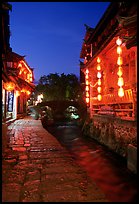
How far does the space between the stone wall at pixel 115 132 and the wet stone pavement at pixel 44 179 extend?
11.4 ft

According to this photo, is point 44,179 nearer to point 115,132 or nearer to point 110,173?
point 110,173

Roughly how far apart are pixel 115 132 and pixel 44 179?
8460 mm

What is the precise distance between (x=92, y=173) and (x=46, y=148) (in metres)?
2.46

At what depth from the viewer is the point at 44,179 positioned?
18.4 feet

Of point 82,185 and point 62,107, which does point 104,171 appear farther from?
point 62,107

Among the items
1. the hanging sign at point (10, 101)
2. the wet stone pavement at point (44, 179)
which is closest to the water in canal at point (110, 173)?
the wet stone pavement at point (44, 179)

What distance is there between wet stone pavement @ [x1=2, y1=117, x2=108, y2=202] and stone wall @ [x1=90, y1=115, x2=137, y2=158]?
3.46 meters

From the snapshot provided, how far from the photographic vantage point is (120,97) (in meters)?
12.0

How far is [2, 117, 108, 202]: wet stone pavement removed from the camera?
4.54 metres

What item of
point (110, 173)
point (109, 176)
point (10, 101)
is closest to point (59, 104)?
point (10, 101)

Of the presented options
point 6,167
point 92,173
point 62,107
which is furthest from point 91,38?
point 62,107

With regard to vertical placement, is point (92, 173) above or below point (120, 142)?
below

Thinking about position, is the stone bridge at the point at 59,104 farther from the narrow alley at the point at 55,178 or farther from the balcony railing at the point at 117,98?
the narrow alley at the point at 55,178

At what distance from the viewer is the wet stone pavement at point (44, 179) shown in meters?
4.54
